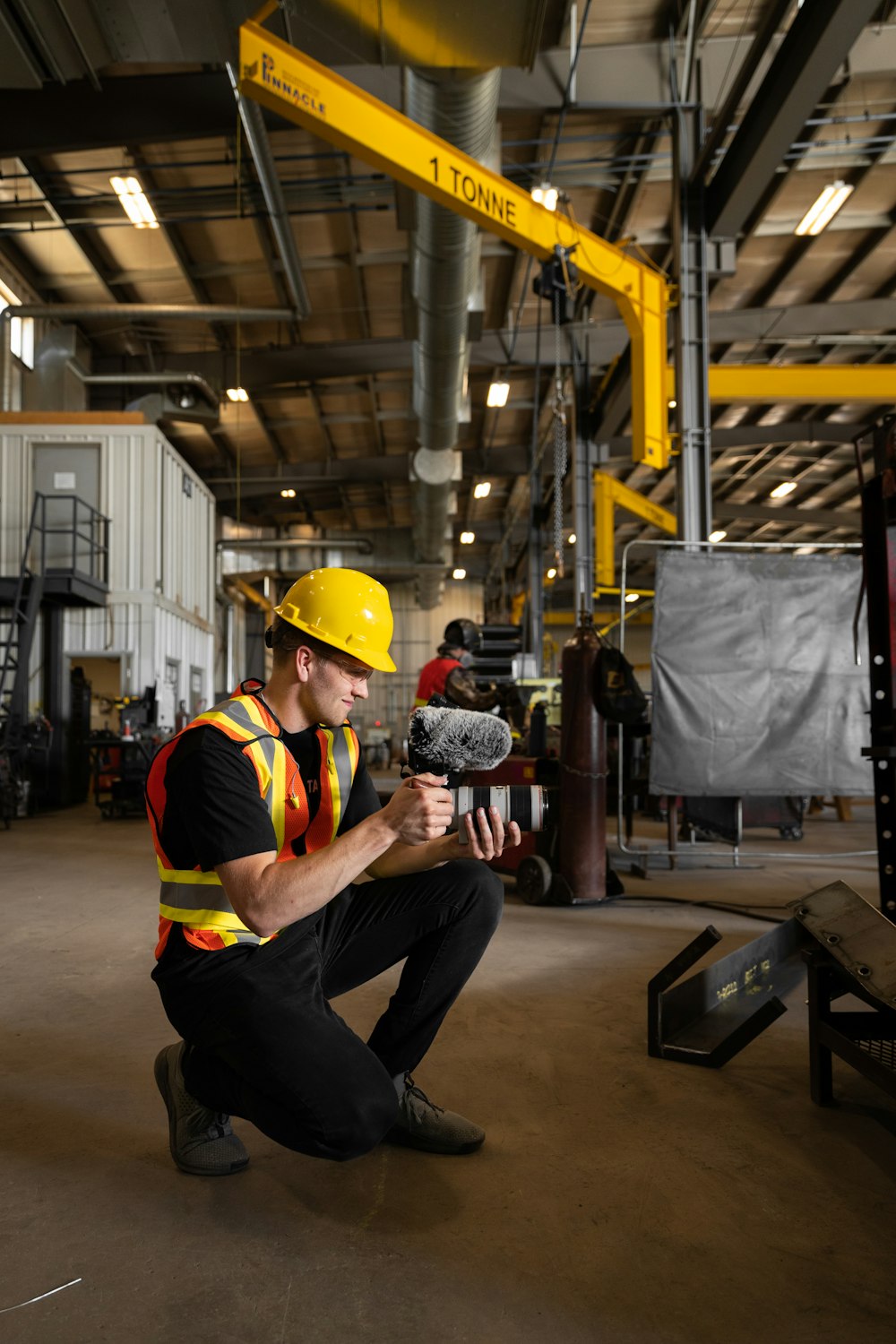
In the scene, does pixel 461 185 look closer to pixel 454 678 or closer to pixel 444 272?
pixel 444 272

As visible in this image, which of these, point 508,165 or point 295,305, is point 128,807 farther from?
point 508,165

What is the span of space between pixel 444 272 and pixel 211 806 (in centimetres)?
789

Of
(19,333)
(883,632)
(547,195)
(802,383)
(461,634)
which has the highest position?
(19,333)

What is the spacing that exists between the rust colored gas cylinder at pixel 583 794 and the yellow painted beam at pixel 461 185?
3629 millimetres

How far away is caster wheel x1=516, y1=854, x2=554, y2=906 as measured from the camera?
557cm

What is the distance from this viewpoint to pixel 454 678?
6074mm

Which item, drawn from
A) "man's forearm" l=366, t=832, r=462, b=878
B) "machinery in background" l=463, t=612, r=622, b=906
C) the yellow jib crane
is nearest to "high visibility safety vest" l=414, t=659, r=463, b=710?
"machinery in background" l=463, t=612, r=622, b=906

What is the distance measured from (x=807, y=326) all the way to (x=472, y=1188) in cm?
1349

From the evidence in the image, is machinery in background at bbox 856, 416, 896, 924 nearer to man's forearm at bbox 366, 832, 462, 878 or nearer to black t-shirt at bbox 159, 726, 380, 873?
man's forearm at bbox 366, 832, 462, 878

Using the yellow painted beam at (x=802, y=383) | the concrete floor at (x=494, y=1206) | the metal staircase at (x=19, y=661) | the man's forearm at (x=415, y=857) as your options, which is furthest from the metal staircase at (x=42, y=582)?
the man's forearm at (x=415, y=857)

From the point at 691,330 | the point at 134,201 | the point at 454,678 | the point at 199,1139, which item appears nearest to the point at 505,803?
the point at 199,1139

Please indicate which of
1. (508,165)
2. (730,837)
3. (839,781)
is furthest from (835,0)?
(730,837)

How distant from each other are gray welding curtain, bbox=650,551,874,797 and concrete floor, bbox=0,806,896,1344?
8.14 feet

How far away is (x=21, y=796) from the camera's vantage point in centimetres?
1088
